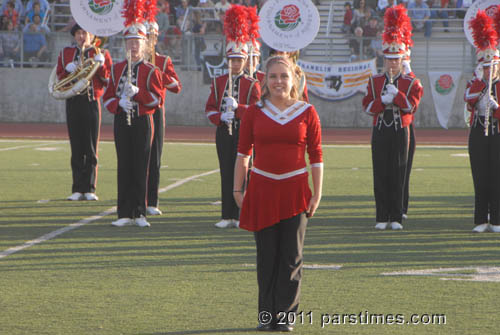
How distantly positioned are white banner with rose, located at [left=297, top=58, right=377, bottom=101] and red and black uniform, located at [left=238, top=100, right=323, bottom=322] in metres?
18.8

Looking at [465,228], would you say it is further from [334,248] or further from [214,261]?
[214,261]

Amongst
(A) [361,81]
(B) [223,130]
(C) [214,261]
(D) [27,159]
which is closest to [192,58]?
(A) [361,81]

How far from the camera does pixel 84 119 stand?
10.3 m

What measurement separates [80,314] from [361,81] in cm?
1927

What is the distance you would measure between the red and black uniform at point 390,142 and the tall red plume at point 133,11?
2221 millimetres

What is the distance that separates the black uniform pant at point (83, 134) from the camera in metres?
10.3

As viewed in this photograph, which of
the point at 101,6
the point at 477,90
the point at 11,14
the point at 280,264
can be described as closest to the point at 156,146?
the point at 101,6

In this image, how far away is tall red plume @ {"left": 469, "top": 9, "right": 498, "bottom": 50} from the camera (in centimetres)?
806

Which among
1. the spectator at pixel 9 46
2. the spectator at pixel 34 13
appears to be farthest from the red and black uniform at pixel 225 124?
the spectator at pixel 34 13

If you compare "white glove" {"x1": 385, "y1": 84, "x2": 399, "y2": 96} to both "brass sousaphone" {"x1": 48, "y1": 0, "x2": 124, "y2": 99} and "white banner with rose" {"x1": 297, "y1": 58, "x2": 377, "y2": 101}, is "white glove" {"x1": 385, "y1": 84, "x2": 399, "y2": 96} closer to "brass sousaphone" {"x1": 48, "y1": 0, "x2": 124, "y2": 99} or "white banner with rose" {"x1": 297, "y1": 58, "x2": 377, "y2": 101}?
"brass sousaphone" {"x1": 48, "y1": 0, "x2": 124, "y2": 99}

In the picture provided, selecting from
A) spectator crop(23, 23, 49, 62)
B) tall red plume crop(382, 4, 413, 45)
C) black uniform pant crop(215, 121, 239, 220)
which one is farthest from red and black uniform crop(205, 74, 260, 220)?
spectator crop(23, 23, 49, 62)

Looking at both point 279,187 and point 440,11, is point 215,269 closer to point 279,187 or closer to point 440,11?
point 279,187

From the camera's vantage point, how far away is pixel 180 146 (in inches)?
699

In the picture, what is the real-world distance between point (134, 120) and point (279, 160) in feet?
12.3
